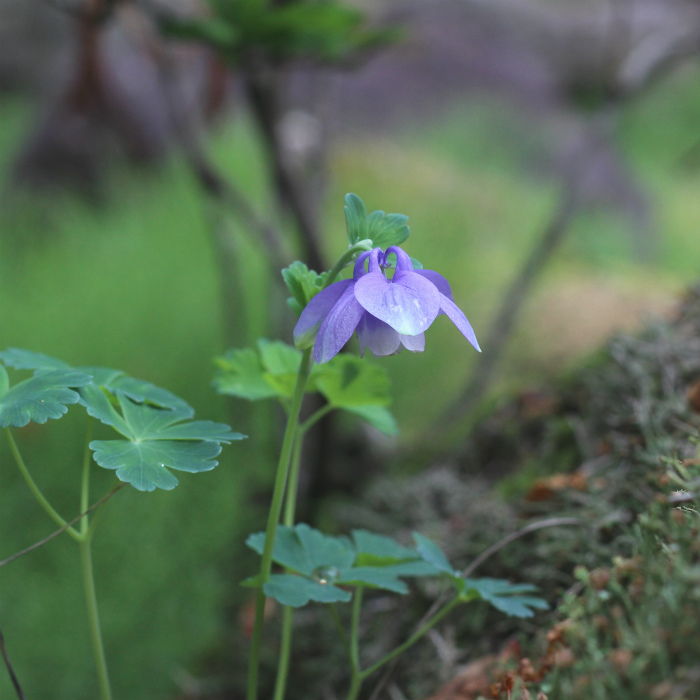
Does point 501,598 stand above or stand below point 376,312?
below

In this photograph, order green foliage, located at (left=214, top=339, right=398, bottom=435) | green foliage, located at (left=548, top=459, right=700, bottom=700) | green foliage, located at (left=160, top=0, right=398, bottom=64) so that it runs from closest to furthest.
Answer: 1. green foliage, located at (left=548, top=459, right=700, bottom=700)
2. green foliage, located at (left=214, top=339, right=398, bottom=435)
3. green foliage, located at (left=160, top=0, right=398, bottom=64)

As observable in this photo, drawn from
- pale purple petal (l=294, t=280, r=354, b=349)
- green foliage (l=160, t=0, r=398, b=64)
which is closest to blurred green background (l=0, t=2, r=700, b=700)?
green foliage (l=160, t=0, r=398, b=64)

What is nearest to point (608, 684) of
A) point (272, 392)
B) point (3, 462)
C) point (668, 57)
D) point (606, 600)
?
point (606, 600)

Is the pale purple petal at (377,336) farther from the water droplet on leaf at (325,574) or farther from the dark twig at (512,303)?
the dark twig at (512,303)

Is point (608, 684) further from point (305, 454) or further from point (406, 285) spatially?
point (305, 454)

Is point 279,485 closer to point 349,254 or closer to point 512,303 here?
point 349,254

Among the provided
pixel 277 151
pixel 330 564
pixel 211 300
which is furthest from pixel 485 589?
pixel 211 300

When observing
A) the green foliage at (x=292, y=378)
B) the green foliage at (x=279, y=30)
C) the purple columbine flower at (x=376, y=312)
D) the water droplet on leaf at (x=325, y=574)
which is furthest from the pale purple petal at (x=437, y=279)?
the green foliage at (x=279, y=30)

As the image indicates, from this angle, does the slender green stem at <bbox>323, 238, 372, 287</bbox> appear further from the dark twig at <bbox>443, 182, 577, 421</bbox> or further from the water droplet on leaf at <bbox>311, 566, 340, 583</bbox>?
the dark twig at <bbox>443, 182, 577, 421</bbox>
